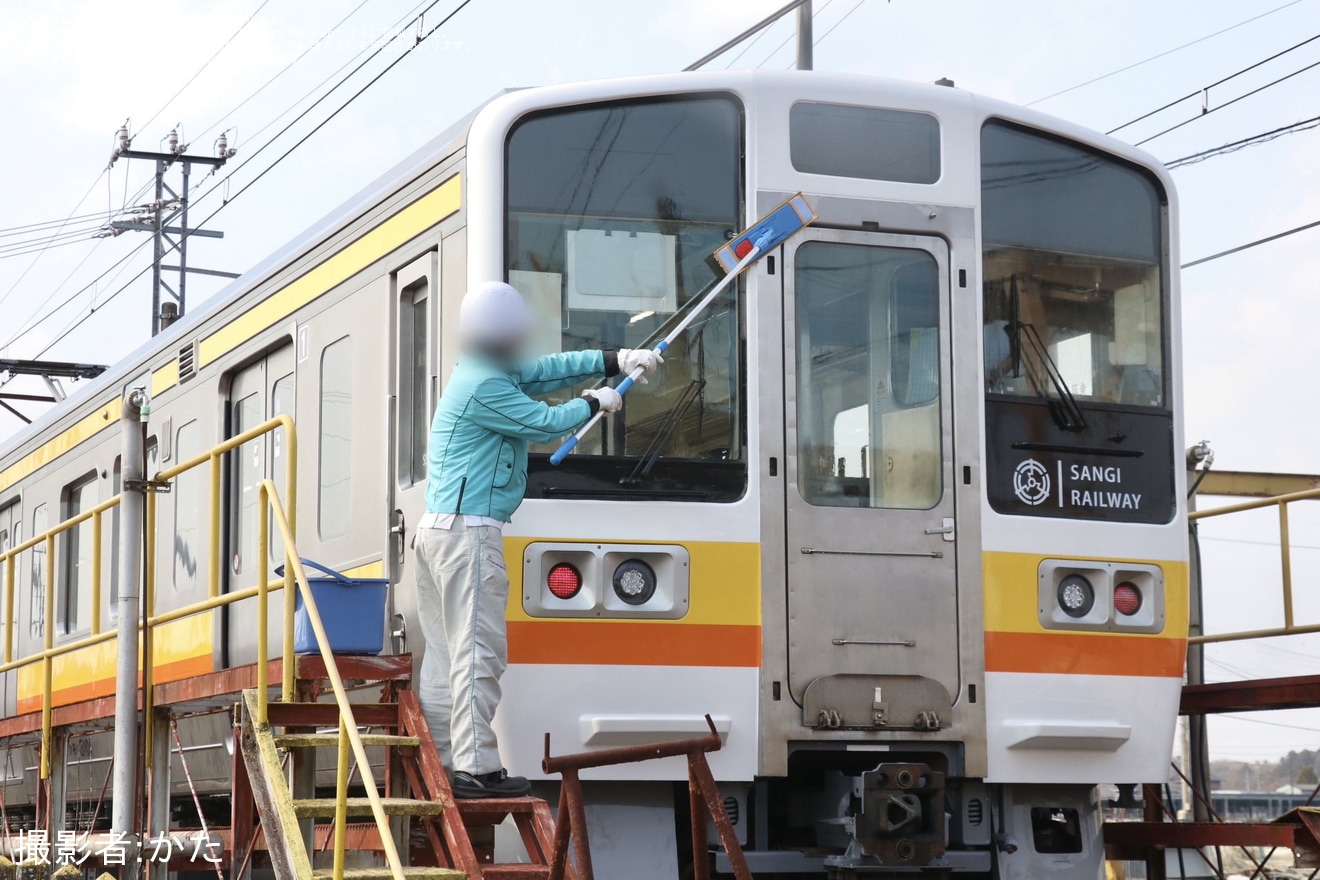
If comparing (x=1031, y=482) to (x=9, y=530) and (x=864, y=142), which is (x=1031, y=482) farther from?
(x=9, y=530)

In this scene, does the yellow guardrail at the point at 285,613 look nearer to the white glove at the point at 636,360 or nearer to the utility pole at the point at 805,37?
the white glove at the point at 636,360

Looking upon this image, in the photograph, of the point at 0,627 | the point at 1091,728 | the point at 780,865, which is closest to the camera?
the point at 780,865

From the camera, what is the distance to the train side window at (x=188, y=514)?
29.0ft

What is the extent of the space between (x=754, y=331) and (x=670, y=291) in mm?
348

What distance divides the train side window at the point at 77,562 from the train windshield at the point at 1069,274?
647 cm

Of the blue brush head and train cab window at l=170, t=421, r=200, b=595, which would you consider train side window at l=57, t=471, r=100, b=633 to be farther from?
the blue brush head

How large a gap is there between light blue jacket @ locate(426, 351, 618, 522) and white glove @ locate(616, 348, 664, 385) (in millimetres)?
94

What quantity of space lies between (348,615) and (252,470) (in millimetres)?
2543

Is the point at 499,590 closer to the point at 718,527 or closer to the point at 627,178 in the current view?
the point at 718,527

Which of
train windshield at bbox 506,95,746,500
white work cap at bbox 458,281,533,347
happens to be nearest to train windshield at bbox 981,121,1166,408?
train windshield at bbox 506,95,746,500

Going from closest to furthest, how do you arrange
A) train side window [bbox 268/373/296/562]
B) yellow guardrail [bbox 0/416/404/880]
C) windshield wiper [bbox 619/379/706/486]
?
yellow guardrail [bbox 0/416/404/880] → windshield wiper [bbox 619/379/706/486] → train side window [bbox 268/373/296/562]

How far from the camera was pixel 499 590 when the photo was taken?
5664 millimetres

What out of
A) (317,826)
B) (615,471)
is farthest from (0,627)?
(615,471)

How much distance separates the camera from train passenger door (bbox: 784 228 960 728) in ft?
20.3
